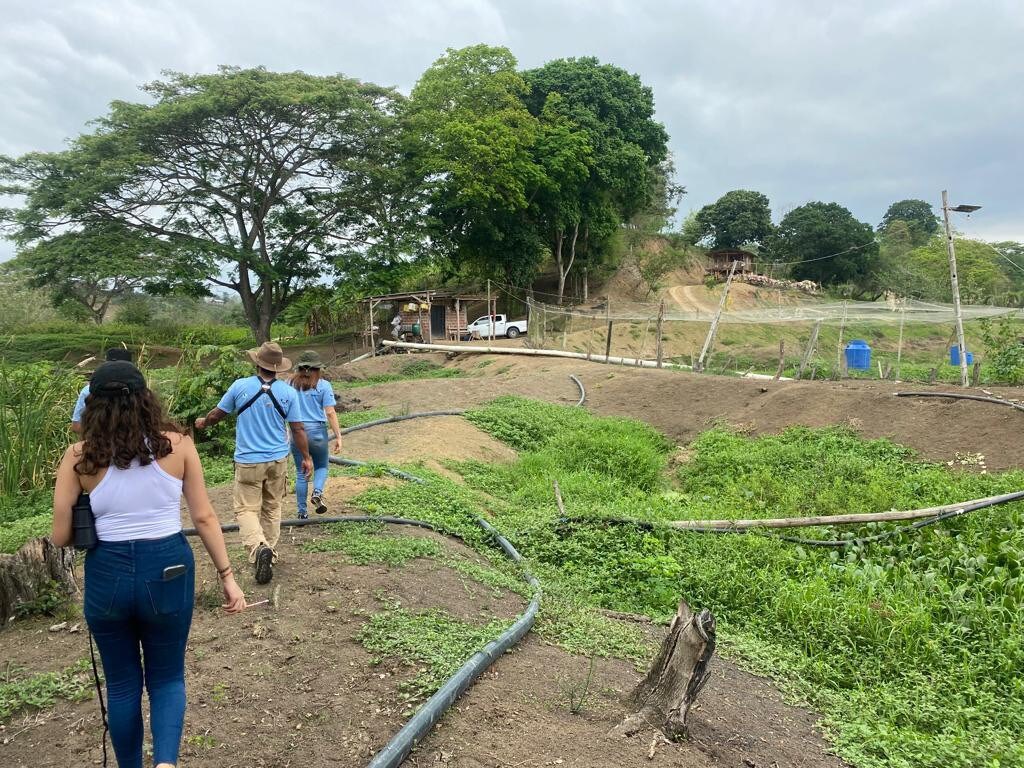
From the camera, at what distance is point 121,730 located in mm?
2332

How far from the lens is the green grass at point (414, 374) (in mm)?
18484

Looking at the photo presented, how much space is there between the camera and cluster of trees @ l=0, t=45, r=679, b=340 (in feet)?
66.0

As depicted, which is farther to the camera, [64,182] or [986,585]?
[64,182]

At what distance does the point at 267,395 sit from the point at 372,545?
4.53 feet

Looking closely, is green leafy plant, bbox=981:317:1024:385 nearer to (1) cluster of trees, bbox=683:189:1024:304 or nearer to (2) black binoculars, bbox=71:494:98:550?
(2) black binoculars, bbox=71:494:98:550

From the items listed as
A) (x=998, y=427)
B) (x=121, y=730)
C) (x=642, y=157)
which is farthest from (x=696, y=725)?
(x=642, y=157)

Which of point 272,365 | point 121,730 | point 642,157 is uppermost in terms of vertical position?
point 642,157

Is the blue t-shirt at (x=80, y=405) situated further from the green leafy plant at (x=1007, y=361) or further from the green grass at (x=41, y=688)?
the green leafy plant at (x=1007, y=361)

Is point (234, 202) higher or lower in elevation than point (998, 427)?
higher

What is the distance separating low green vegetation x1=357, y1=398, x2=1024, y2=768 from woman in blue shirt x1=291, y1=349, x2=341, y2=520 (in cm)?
58

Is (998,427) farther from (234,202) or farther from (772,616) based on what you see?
(234,202)

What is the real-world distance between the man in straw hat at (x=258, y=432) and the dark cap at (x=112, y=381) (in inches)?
79.0

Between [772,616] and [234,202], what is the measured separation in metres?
23.1

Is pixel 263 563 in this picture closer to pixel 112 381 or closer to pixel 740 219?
pixel 112 381
